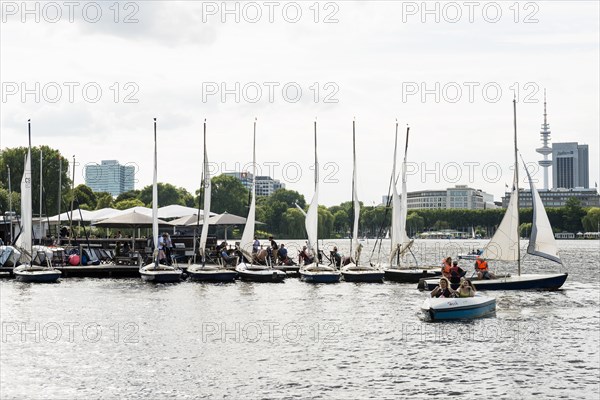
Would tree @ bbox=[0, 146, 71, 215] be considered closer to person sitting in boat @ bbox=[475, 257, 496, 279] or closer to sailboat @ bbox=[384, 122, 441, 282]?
sailboat @ bbox=[384, 122, 441, 282]

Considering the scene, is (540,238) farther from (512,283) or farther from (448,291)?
(448,291)

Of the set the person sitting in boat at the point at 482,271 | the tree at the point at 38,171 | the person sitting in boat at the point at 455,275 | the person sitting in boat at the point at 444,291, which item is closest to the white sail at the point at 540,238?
the person sitting in boat at the point at 482,271

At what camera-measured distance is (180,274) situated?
195ft

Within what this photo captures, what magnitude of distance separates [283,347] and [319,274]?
2658cm

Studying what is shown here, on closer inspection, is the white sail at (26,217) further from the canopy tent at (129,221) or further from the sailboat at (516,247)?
the sailboat at (516,247)

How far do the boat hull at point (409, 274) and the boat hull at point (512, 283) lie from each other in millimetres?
5466

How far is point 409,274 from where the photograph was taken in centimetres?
6209

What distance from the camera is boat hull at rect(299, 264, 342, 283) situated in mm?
60562

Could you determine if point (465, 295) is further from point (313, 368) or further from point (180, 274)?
point (180, 274)

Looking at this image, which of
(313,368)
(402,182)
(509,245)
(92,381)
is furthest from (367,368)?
(402,182)

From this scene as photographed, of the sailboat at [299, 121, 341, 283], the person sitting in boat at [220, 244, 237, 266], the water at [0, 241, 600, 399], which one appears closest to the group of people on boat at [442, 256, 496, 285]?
the water at [0, 241, 600, 399]

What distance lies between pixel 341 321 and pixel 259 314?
4488mm

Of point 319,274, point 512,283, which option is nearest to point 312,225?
point 319,274

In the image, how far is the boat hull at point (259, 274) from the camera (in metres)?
60.2
